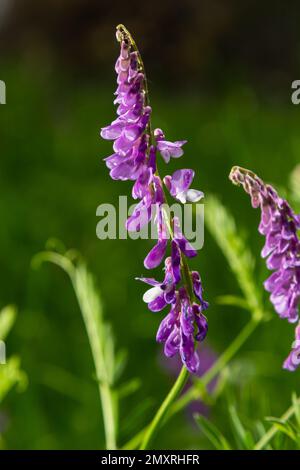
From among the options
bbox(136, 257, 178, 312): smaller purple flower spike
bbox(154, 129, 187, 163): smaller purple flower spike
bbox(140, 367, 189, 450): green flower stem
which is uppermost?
bbox(154, 129, 187, 163): smaller purple flower spike

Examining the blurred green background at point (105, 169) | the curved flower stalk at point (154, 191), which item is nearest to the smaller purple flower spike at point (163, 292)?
the curved flower stalk at point (154, 191)

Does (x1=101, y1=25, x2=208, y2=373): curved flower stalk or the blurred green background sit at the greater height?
the blurred green background

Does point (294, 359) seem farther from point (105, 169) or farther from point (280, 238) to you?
point (105, 169)

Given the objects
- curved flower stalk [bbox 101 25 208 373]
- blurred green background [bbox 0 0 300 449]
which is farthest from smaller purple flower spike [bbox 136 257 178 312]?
blurred green background [bbox 0 0 300 449]

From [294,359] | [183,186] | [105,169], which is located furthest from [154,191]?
[105,169]

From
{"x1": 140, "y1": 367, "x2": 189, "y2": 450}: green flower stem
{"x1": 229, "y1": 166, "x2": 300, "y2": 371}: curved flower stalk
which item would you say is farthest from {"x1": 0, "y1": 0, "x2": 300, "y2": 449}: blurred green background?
{"x1": 229, "y1": 166, "x2": 300, "y2": 371}: curved flower stalk

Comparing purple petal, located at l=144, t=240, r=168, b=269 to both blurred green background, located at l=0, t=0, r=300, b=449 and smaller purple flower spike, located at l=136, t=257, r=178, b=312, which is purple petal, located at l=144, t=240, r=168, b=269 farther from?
blurred green background, located at l=0, t=0, r=300, b=449

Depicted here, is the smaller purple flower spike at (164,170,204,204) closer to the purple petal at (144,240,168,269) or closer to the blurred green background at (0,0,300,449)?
the purple petal at (144,240,168,269)

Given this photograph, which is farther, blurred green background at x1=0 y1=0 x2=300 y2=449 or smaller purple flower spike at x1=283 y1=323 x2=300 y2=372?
blurred green background at x1=0 y1=0 x2=300 y2=449

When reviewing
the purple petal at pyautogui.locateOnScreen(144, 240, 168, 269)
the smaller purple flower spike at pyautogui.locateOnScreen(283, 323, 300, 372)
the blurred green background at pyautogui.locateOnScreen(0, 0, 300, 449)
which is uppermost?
the blurred green background at pyautogui.locateOnScreen(0, 0, 300, 449)
